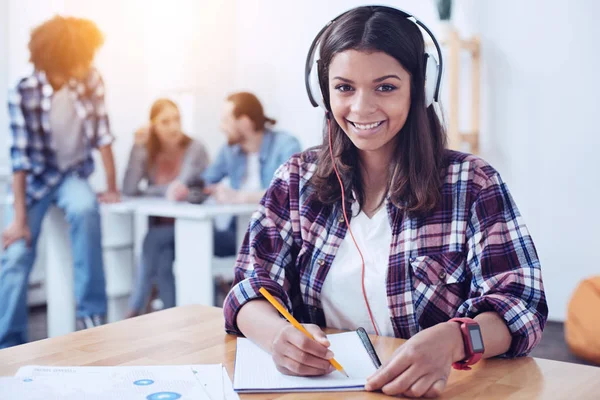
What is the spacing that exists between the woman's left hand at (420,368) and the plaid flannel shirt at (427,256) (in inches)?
6.1

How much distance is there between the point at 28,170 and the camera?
2.74 meters

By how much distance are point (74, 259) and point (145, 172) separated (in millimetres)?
763

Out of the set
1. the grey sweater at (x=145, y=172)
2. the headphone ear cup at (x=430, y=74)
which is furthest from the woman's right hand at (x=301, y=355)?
the grey sweater at (x=145, y=172)

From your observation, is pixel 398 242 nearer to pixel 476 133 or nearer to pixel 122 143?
pixel 476 133

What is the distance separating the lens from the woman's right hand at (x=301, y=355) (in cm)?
74

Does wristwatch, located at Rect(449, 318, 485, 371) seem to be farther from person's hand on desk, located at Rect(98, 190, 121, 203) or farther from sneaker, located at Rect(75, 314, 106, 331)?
person's hand on desk, located at Rect(98, 190, 121, 203)

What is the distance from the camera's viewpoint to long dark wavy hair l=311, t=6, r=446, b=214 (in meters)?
1.02

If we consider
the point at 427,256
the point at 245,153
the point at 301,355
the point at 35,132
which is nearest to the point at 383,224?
the point at 427,256

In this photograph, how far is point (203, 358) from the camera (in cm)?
81

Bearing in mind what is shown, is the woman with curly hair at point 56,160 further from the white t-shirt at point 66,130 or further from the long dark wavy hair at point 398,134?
the long dark wavy hair at point 398,134

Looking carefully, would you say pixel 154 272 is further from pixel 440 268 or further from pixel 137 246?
pixel 440 268

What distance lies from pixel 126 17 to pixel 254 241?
109 inches

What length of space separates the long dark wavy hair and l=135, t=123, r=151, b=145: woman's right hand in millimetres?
2524

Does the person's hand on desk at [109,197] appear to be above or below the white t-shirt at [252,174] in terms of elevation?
below
